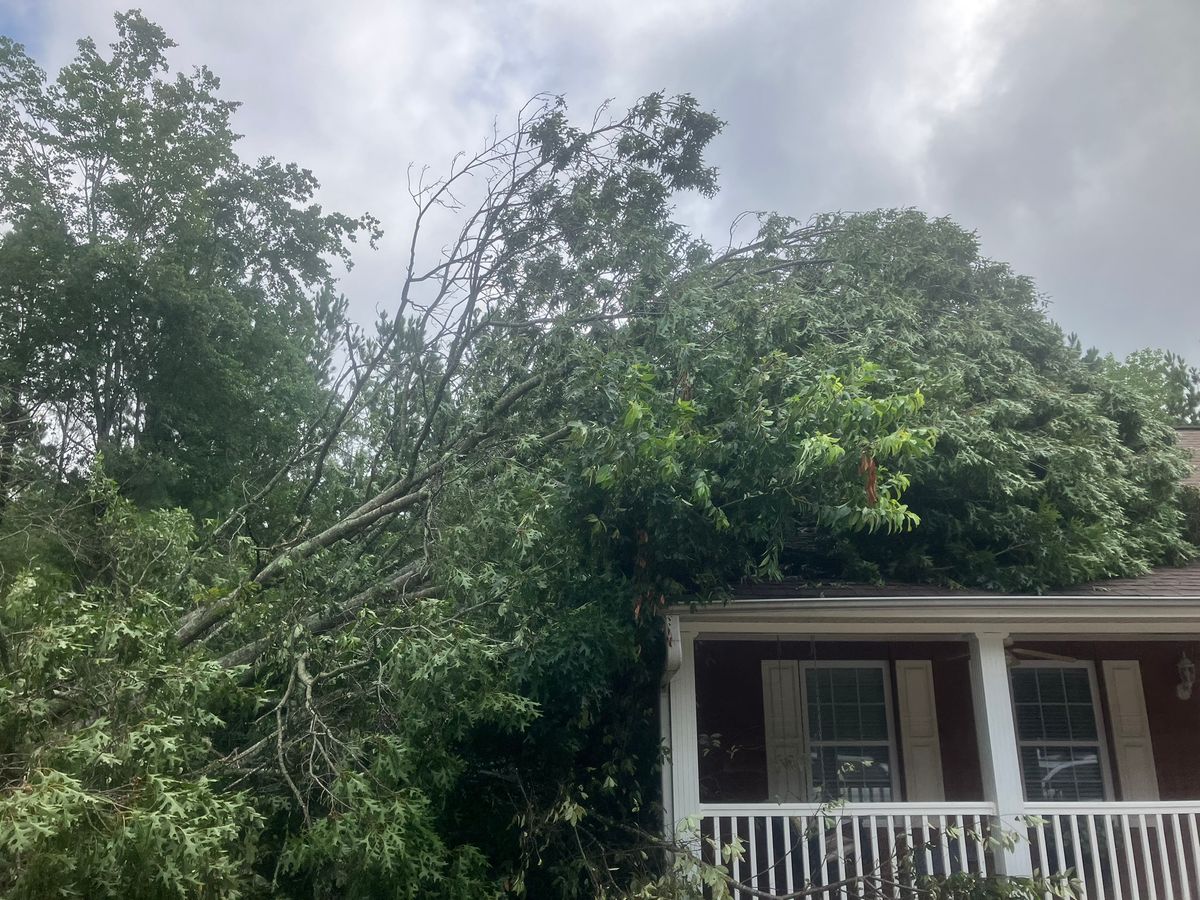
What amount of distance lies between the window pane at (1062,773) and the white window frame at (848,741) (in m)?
1.20

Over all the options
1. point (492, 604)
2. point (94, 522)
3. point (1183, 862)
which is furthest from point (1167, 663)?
point (94, 522)

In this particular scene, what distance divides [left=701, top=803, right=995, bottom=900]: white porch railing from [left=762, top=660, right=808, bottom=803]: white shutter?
56.7 inches

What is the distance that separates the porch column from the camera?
6.06 m

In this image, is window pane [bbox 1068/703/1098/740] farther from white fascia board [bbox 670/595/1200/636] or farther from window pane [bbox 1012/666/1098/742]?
white fascia board [bbox 670/595/1200/636]

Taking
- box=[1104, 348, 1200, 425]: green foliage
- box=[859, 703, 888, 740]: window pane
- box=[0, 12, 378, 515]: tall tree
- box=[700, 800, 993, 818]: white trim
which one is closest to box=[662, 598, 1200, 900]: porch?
box=[859, 703, 888, 740]: window pane

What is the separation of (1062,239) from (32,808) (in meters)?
21.4

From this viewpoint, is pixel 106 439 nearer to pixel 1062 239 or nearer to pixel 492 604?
pixel 492 604

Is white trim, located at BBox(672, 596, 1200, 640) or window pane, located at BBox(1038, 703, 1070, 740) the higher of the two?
white trim, located at BBox(672, 596, 1200, 640)

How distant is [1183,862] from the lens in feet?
20.2

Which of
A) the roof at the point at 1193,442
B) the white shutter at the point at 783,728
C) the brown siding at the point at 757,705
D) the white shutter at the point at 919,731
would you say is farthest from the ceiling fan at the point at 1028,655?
the roof at the point at 1193,442

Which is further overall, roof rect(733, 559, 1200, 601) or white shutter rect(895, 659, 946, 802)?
white shutter rect(895, 659, 946, 802)

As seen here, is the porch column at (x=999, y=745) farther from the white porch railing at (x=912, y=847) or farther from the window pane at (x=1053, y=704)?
the window pane at (x=1053, y=704)

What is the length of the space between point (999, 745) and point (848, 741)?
226 cm

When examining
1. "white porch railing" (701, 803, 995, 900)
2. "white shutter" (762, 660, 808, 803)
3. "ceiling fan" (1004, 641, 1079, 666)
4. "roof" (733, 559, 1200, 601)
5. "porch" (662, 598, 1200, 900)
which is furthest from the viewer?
"white shutter" (762, 660, 808, 803)
